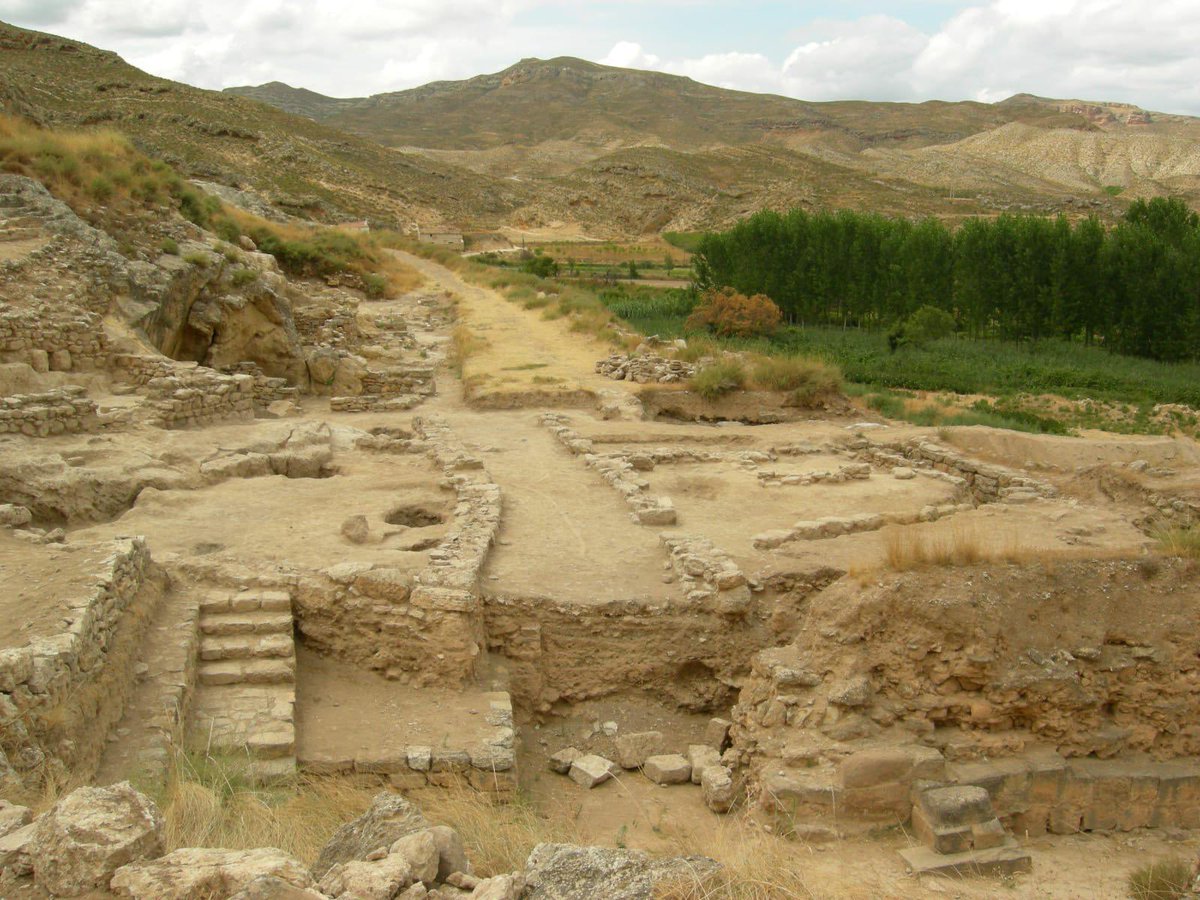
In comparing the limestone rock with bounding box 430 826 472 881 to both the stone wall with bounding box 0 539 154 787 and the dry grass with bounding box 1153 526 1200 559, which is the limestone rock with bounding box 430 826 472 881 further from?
the dry grass with bounding box 1153 526 1200 559

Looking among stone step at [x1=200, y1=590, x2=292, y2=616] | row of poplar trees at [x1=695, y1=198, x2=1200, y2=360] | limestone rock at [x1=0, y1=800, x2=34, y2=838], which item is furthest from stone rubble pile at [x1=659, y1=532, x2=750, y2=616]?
row of poplar trees at [x1=695, y1=198, x2=1200, y2=360]

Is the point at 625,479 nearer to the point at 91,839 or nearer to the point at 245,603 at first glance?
the point at 245,603

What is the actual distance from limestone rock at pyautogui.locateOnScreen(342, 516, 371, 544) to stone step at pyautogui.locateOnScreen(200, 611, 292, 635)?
1.59 metres

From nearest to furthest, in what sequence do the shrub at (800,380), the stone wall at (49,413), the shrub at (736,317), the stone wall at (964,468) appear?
the stone wall at (964,468) → the stone wall at (49,413) → the shrub at (800,380) → the shrub at (736,317)

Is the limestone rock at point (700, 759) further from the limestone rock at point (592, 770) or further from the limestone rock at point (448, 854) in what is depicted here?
the limestone rock at point (448, 854)

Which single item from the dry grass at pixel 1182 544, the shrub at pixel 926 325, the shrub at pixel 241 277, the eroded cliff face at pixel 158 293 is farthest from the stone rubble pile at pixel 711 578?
the shrub at pixel 926 325

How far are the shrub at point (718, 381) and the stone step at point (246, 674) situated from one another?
39.6ft

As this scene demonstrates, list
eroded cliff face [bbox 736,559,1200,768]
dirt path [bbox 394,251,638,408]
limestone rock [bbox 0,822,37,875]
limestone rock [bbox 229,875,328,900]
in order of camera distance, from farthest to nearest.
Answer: dirt path [bbox 394,251,638,408]
eroded cliff face [bbox 736,559,1200,768]
limestone rock [bbox 0,822,37,875]
limestone rock [bbox 229,875,328,900]

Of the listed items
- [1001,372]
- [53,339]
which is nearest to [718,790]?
[53,339]

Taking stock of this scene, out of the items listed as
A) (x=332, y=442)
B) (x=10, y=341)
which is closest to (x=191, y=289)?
(x=10, y=341)

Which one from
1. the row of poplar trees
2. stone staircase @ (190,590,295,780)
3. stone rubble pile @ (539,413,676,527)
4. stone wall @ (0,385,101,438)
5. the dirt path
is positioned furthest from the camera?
the row of poplar trees

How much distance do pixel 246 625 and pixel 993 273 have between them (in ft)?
89.0

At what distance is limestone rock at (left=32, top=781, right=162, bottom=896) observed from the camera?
3152 millimetres

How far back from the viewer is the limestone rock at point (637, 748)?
23.8 ft
